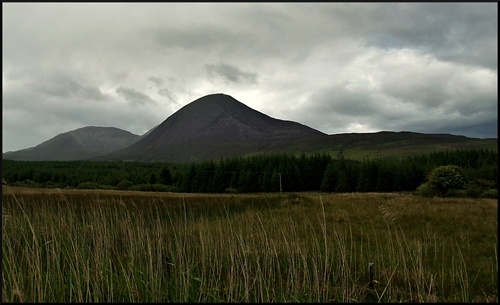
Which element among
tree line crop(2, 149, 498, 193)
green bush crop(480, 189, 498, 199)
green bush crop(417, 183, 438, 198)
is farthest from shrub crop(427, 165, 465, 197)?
tree line crop(2, 149, 498, 193)

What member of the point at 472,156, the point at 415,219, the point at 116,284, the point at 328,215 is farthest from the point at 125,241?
the point at 472,156

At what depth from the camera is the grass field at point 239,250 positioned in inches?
231

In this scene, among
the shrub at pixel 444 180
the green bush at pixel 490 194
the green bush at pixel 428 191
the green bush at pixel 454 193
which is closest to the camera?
the green bush at pixel 490 194

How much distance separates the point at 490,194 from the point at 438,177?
28.8ft

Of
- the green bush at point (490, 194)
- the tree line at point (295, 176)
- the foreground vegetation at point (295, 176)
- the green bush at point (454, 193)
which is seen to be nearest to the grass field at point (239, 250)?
the green bush at point (454, 193)

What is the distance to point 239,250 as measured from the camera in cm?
700

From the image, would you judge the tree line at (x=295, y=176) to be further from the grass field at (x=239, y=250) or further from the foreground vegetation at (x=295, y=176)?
the grass field at (x=239, y=250)

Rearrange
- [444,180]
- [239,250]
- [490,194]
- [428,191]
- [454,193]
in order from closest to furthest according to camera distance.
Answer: [239,250]
[454,193]
[444,180]
[490,194]
[428,191]

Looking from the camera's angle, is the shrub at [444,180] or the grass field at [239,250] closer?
the grass field at [239,250]

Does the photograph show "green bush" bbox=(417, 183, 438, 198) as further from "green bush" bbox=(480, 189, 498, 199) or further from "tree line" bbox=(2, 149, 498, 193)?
"tree line" bbox=(2, 149, 498, 193)

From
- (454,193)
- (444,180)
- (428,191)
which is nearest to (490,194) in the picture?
(454,193)

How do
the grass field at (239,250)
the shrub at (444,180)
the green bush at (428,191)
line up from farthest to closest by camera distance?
the green bush at (428,191)
the shrub at (444,180)
the grass field at (239,250)

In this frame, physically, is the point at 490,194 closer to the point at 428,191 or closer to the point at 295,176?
the point at 428,191

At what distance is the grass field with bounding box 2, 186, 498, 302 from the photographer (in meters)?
5.88
